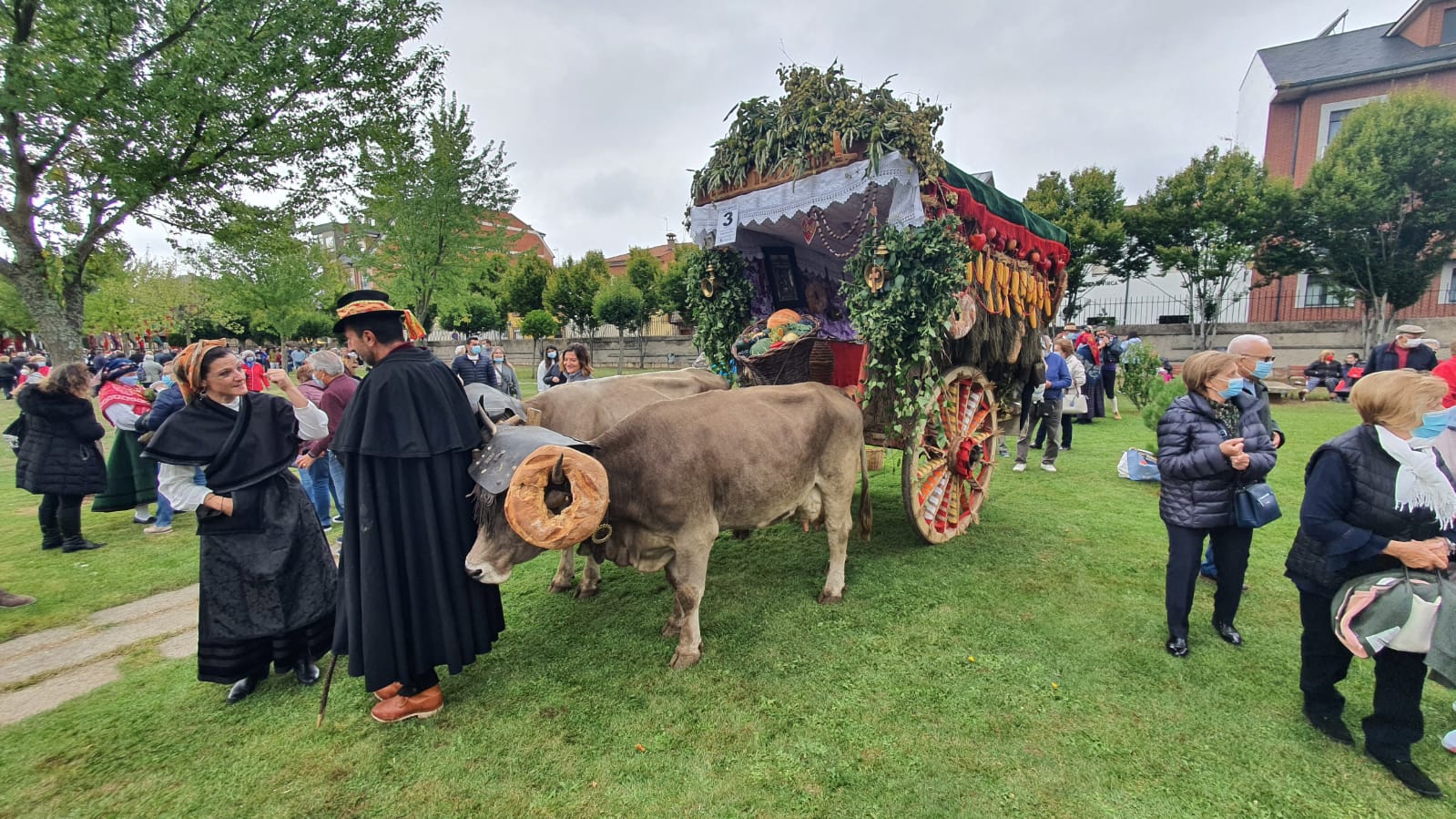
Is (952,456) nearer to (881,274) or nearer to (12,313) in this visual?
(881,274)

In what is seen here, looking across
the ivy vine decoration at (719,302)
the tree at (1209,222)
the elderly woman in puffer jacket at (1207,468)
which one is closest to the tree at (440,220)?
the ivy vine decoration at (719,302)

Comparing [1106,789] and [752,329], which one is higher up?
[752,329]

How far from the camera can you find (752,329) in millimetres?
5594

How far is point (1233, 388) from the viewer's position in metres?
3.38

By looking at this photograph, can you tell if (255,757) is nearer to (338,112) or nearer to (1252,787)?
(1252,787)

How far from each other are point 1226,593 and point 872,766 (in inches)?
106

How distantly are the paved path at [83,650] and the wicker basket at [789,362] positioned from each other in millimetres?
4527

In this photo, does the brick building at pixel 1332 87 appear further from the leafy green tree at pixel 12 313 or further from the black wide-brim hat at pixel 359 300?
the leafy green tree at pixel 12 313

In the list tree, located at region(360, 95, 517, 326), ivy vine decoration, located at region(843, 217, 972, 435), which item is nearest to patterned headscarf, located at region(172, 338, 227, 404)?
ivy vine decoration, located at region(843, 217, 972, 435)

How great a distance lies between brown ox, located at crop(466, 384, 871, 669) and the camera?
346 cm

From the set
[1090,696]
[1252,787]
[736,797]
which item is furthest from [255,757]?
[1252,787]

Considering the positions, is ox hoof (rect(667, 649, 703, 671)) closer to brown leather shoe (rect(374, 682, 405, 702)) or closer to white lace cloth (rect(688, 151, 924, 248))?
brown leather shoe (rect(374, 682, 405, 702))

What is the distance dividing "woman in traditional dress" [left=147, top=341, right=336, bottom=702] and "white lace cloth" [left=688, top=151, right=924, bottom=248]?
3.58 m

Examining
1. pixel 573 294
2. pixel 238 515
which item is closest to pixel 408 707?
pixel 238 515
